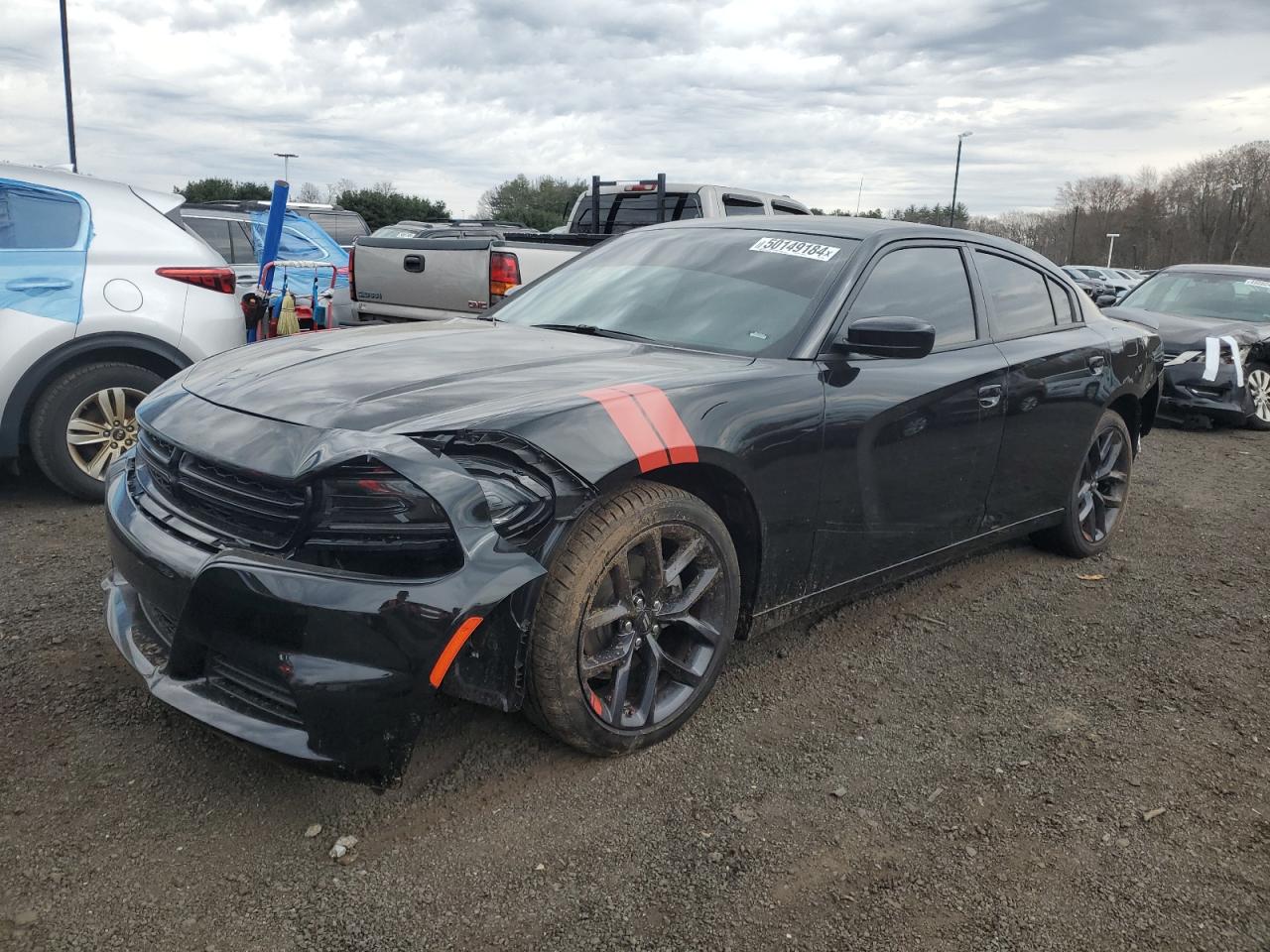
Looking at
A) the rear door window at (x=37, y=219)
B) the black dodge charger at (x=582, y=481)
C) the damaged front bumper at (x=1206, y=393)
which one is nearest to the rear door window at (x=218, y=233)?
the rear door window at (x=37, y=219)

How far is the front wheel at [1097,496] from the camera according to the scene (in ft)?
15.2

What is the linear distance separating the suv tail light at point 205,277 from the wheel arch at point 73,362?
0.38 meters

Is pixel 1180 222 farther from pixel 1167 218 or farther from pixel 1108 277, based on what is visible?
pixel 1108 277

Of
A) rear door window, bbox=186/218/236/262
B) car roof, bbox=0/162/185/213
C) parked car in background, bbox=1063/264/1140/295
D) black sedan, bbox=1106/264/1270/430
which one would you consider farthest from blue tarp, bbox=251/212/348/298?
parked car in background, bbox=1063/264/1140/295

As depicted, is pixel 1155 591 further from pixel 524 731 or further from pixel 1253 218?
pixel 1253 218

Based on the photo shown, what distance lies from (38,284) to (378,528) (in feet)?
11.8

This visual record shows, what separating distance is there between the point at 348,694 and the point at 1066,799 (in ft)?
6.43

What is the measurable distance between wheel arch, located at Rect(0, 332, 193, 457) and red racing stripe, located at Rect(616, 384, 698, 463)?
3447 mm

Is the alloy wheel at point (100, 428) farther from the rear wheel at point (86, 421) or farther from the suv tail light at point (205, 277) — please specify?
the suv tail light at point (205, 277)

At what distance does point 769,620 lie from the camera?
3148 mm

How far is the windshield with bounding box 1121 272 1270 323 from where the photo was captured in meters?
9.74

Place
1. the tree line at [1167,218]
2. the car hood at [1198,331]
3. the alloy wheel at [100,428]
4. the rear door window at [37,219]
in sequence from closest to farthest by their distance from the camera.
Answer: the rear door window at [37,219] < the alloy wheel at [100,428] < the car hood at [1198,331] < the tree line at [1167,218]

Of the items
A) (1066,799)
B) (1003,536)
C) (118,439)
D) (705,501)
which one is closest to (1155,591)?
(1003,536)

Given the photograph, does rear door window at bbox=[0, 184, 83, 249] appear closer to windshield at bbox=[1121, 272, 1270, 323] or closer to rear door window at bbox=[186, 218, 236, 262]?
rear door window at bbox=[186, 218, 236, 262]
